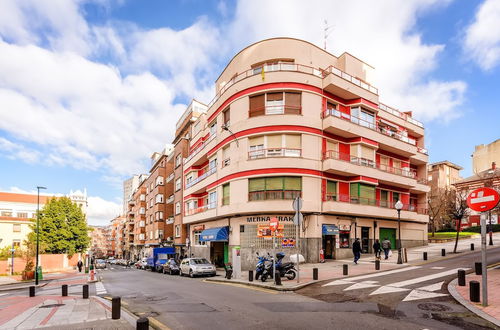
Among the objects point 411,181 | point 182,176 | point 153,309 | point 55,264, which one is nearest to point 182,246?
point 182,176

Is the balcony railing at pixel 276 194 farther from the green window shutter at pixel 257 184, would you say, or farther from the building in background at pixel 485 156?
the building in background at pixel 485 156

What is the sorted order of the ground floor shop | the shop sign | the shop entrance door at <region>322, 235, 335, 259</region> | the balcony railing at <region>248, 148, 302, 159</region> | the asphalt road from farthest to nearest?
1. the shop entrance door at <region>322, 235, 335, 259</region>
2. the balcony railing at <region>248, 148, 302, 159</region>
3. the shop sign
4. the ground floor shop
5. the asphalt road

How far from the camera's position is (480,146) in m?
66.3

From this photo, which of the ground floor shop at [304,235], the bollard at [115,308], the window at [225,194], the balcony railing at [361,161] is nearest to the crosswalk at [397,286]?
the bollard at [115,308]

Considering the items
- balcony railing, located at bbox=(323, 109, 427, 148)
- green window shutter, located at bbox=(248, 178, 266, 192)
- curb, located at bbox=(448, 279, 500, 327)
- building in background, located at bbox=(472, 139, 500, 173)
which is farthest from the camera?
building in background, located at bbox=(472, 139, 500, 173)

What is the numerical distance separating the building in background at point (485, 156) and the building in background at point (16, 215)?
243ft

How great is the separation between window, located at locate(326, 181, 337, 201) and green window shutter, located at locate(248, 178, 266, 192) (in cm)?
510

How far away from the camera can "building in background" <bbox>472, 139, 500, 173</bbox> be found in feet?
200

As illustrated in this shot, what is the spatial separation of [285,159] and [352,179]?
6.61 meters

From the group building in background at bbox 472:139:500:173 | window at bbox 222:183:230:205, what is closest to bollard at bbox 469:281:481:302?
window at bbox 222:183:230:205

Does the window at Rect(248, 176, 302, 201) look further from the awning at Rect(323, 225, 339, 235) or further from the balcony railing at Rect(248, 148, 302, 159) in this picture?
the awning at Rect(323, 225, 339, 235)

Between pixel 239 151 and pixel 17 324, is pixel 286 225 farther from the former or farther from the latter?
pixel 17 324

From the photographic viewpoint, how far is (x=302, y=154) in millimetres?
26016

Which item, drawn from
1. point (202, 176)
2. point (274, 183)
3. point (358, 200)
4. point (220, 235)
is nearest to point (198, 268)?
point (220, 235)
